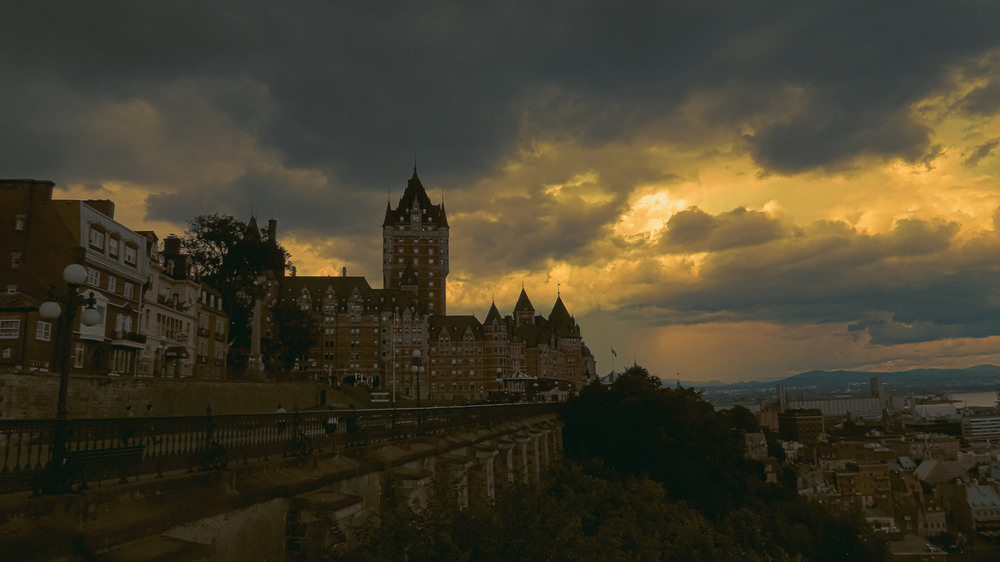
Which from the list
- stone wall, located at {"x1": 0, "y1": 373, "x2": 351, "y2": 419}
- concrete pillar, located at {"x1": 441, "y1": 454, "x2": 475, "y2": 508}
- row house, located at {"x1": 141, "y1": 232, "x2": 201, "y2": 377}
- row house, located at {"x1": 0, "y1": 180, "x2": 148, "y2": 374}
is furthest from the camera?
row house, located at {"x1": 141, "y1": 232, "x2": 201, "y2": 377}

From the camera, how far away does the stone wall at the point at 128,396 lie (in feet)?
93.7

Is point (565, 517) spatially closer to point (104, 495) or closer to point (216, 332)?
point (104, 495)

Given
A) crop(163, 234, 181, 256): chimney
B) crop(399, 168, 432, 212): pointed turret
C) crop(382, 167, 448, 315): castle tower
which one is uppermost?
crop(399, 168, 432, 212): pointed turret

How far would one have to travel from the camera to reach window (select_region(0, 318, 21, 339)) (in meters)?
35.6

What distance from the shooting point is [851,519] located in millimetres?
69625

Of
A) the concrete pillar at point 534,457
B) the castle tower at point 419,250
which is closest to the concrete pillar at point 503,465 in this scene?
the concrete pillar at point 534,457

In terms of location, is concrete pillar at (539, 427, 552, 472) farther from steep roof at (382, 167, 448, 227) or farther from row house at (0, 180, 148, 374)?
steep roof at (382, 167, 448, 227)

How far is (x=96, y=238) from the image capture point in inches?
1748

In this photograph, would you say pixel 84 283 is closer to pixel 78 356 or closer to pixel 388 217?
pixel 78 356

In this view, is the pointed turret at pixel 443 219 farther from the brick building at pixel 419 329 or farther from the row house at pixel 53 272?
the row house at pixel 53 272

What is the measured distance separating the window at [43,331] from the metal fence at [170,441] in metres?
25.4

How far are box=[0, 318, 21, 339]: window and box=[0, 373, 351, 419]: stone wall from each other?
6.08 meters

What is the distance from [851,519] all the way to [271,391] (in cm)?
6038

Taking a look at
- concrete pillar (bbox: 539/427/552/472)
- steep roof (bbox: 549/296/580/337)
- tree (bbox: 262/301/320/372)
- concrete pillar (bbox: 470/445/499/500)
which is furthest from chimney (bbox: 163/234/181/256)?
steep roof (bbox: 549/296/580/337)
